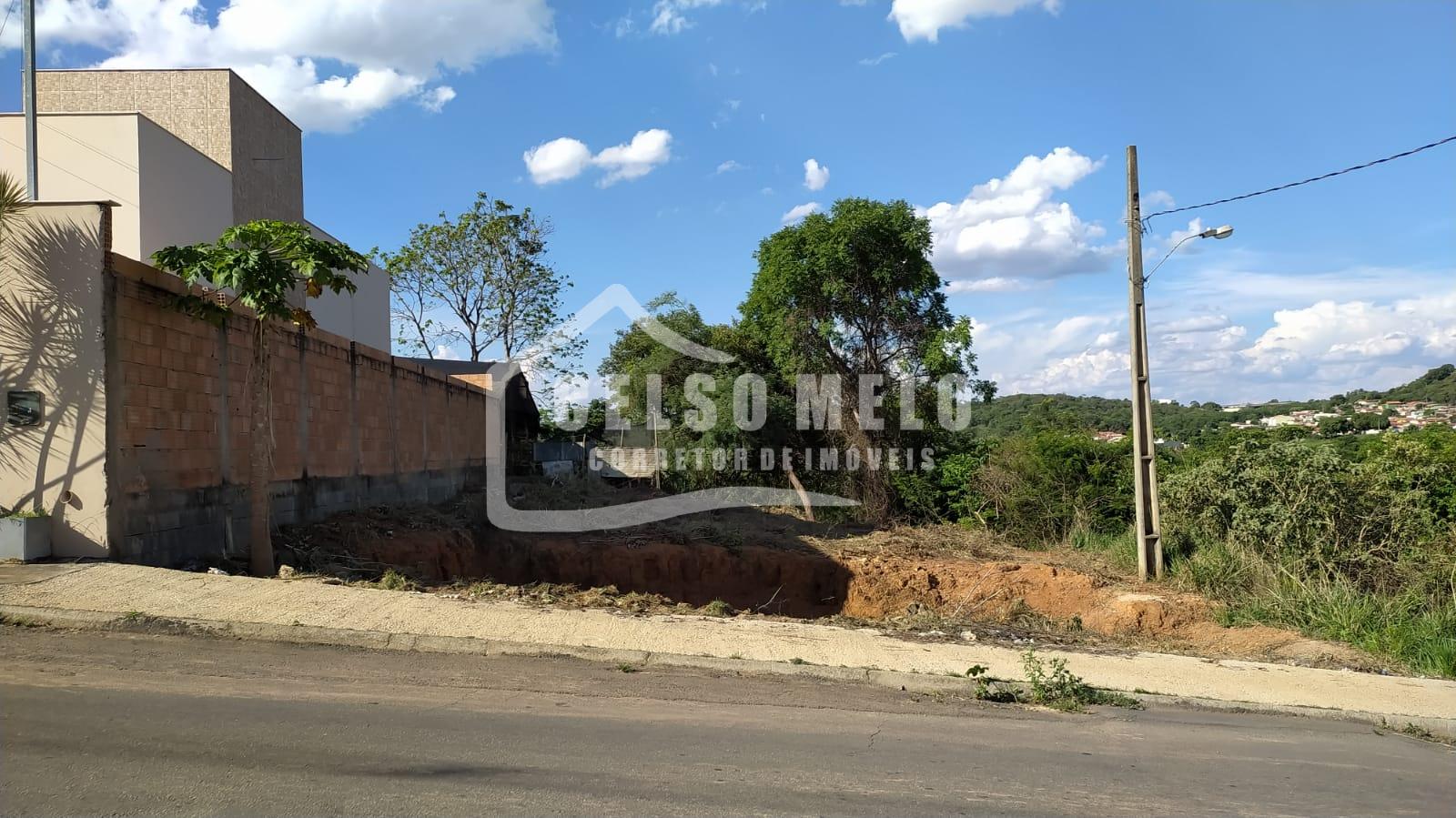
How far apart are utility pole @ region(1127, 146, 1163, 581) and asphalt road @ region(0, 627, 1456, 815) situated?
24.6ft

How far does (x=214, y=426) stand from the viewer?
1059 centimetres

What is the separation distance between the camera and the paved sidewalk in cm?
757

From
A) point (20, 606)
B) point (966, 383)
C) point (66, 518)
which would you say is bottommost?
point (20, 606)

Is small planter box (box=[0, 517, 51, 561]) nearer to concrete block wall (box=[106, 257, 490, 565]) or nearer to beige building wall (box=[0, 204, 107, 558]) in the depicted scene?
beige building wall (box=[0, 204, 107, 558])

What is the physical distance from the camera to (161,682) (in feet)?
19.9

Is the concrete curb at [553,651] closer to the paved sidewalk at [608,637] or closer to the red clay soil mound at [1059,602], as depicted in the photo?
the paved sidewalk at [608,637]

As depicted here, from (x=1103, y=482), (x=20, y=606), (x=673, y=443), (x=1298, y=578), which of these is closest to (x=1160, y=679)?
(x=1298, y=578)

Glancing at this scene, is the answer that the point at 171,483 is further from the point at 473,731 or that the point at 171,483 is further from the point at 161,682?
the point at 473,731

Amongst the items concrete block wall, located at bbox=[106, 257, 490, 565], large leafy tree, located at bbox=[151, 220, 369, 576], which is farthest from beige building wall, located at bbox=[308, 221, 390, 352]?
large leafy tree, located at bbox=[151, 220, 369, 576]

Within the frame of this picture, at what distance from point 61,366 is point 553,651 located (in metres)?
5.58

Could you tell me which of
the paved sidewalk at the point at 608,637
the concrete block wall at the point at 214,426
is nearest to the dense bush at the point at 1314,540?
the paved sidewalk at the point at 608,637

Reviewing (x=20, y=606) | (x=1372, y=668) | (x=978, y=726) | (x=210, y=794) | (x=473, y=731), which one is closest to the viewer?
(x=210, y=794)

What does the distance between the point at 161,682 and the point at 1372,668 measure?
10.7 metres

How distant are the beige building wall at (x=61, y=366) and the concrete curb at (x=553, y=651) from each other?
1.63 m
